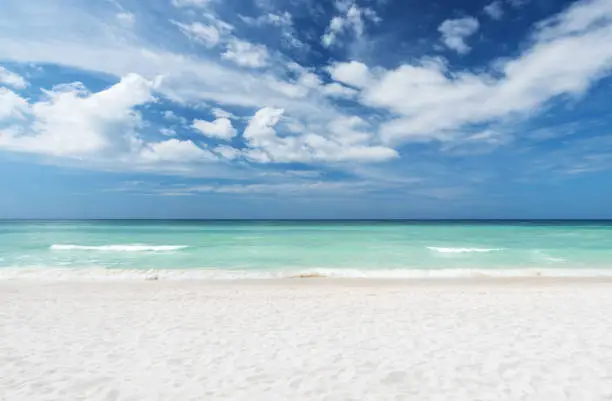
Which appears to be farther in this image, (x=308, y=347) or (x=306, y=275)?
(x=306, y=275)

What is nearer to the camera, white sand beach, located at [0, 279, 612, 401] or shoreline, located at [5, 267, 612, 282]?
white sand beach, located at [0, 279, 612, 401]

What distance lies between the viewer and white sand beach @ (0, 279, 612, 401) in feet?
13.8

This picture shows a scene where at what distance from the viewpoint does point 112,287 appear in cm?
1158

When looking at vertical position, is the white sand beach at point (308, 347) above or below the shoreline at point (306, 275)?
above

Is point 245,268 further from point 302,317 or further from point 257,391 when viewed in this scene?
point 257,391

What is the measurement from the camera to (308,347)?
5602 mm

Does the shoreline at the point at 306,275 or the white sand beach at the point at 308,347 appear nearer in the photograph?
the white sand beach at the point at 308,347

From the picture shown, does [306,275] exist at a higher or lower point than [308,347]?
lower

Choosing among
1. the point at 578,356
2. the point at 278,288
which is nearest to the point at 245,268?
the point at 278,288

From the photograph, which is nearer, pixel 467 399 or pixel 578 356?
pixel 467 399

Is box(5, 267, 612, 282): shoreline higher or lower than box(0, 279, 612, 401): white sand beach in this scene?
lower

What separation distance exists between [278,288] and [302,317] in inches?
158

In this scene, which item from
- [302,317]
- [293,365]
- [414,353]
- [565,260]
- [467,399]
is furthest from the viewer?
→ [565,260]

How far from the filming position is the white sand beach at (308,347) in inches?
165
